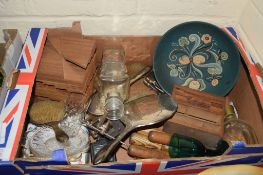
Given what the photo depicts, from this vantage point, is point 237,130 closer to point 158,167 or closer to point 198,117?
point 198,117

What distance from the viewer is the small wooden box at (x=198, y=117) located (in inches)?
28.2

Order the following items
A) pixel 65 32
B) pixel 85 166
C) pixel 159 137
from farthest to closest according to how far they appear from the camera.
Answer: pixel 65 32 → pixel 159 137 → pixel 85 166

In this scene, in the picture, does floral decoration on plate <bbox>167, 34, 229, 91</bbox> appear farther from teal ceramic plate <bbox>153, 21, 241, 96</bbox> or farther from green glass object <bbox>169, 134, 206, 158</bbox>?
green glass object <bbox>169, 134, 206, 158</bbox>

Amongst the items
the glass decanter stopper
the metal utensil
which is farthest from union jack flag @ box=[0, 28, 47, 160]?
the glass decanter stopper

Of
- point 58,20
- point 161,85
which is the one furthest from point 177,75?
Answer: point 58,20

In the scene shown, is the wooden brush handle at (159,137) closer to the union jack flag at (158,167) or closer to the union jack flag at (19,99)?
the union jack flag at (158,167)

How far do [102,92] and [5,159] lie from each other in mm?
311

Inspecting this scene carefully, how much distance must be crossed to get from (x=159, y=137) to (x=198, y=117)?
0.11m

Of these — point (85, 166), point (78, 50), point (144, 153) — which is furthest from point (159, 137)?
point (78, 50)

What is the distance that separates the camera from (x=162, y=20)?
89cm

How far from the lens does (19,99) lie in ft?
2.18

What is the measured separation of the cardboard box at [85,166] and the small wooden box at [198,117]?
76 mm

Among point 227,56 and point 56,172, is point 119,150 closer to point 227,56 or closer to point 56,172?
point 56,172

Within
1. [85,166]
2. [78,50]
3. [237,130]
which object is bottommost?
[85,166]
